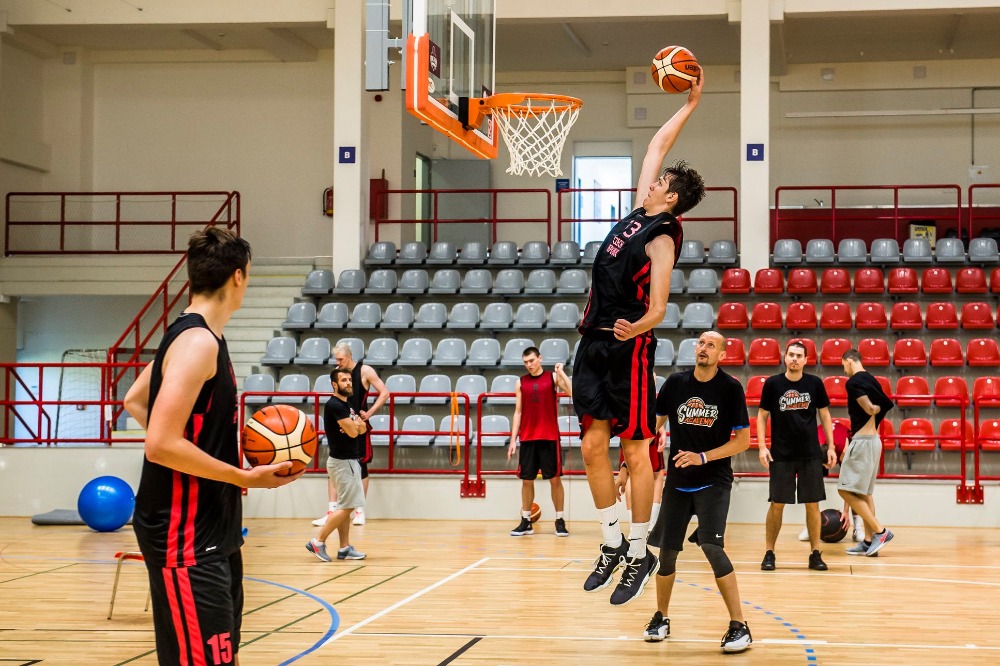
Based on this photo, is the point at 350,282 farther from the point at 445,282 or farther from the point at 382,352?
the point at 382,352

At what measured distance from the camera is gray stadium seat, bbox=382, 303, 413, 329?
52.7 ft

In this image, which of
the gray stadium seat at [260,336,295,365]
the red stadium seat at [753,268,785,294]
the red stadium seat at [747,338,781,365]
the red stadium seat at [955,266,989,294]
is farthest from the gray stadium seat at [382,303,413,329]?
the red stadium seat at [955,266,989,294]

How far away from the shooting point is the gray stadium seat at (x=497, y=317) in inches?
625

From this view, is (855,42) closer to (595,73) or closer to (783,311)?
(595,73)

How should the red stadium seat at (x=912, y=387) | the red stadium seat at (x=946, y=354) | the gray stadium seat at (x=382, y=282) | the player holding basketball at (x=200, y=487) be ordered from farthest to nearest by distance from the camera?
the gray stadium seat at (x=382, y=282), the red stadium seat at (x=946, y=354), the red stadium seat at (x=912, y=387), the player holding basketball at (x=200, y=487)

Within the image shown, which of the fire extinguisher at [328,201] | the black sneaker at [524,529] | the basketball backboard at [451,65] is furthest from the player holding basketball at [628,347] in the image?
the fire extinguisher at [328,201]

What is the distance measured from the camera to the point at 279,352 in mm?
15469

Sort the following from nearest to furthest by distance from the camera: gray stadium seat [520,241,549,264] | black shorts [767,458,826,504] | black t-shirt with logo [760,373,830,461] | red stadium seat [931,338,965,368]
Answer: black t-shirt with logo [760,373,830,461]
black shorts [767,458,826,504]
red stadium seat [931,338,965,368]
gray stadium seat [520,241,549,264]

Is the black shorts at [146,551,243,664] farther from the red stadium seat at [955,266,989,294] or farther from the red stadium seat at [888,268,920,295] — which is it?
the red stadium seat at [955,266,989,294]

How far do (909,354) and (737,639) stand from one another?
30.9 feet

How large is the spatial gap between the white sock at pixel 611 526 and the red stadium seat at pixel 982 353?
1032 cm

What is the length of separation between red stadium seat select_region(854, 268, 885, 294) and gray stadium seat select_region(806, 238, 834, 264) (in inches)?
24.8

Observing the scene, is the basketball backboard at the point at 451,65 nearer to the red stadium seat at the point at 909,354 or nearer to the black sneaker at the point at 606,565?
the black sneaker at the point at 606,565

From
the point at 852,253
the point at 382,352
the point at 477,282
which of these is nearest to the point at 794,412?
the point at 382,352
